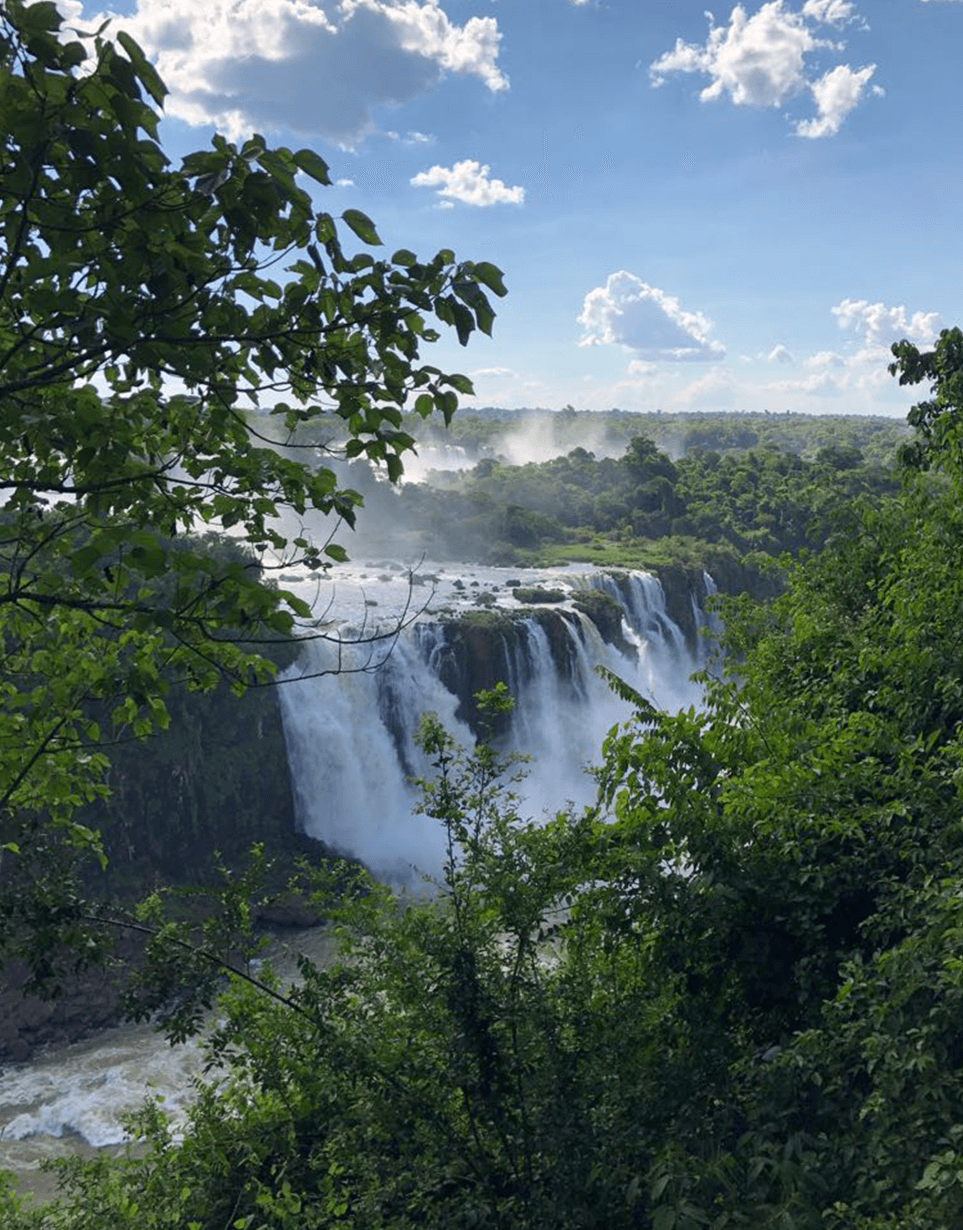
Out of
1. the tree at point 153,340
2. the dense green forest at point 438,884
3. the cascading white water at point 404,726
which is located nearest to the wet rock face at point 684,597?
the cascading white water at point 404,726

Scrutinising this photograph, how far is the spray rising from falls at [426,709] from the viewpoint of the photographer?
96.1 ft

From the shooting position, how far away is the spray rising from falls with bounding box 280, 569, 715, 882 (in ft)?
96.1

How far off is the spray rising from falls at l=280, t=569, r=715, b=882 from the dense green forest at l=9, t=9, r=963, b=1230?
805 inches

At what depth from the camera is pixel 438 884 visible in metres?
5.28

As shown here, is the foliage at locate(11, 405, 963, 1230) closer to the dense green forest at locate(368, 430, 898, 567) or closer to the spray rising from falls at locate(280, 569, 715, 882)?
the spray rising from falls at locate(280, 569, 715, 882)

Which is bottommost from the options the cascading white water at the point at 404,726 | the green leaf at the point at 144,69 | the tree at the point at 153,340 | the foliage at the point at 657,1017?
the cascading white water at the point at 404,726

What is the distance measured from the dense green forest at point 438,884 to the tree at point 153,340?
0.06 feet

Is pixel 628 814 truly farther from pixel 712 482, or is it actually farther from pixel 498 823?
pixel 712 482

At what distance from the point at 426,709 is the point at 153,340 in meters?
27.3

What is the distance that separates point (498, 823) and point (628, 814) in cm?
100

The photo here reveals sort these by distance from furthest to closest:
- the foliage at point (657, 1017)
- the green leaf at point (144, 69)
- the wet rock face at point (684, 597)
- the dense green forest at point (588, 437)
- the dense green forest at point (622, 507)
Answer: the dense green forest at point (588, 437), the dense green forest at point (622, 507), the wet rock face at point (684, 597), the foliage at point (657, 1017), the green leaf at point (144, 69)

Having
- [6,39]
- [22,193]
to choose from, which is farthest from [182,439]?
[6,39]

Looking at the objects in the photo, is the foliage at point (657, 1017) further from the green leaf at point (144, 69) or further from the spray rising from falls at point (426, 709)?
the spray rising from falls at point (426, 709)

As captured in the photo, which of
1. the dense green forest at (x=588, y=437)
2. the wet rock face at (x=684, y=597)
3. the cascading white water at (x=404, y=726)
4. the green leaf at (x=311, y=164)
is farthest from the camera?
the dense green forest at (x=588, y=437)
